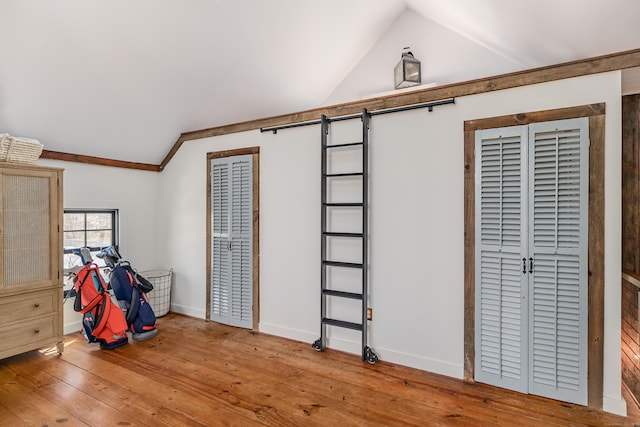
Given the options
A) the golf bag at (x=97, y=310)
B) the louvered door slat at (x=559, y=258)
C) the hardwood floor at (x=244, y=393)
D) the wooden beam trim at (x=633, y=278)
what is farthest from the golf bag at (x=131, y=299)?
the wooden beam trim at (x=633, y=278)

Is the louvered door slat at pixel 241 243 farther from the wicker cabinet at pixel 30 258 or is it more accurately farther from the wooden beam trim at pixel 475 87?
the wicker cabinet at pixel 30 258

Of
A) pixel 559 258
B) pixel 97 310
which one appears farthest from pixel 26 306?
pixel 559 258

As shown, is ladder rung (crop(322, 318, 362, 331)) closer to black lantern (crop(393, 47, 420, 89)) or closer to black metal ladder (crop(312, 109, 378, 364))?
black metal ladder (crop(312, 109, 378, 364))

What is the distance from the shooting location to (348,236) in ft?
10.7

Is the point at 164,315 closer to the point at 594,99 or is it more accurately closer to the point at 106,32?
the point at 106,32

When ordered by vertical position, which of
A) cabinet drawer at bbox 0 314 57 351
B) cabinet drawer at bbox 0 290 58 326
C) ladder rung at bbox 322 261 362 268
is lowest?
cabinet drawer at bbox 0 314 57 351

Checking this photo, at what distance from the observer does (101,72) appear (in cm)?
310

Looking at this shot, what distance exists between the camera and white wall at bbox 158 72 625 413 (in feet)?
7.84

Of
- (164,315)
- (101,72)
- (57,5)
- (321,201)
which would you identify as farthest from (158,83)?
(164,315)

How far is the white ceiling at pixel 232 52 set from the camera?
243 centimetres

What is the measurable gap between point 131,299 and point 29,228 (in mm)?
1122

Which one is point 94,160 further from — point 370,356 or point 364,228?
point 370,356

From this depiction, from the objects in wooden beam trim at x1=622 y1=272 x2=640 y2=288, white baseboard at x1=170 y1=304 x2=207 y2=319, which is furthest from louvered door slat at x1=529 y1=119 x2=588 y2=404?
white baseboard at x1=170 y1=304 x2=207 y2=319

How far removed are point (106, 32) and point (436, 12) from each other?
2.81m
